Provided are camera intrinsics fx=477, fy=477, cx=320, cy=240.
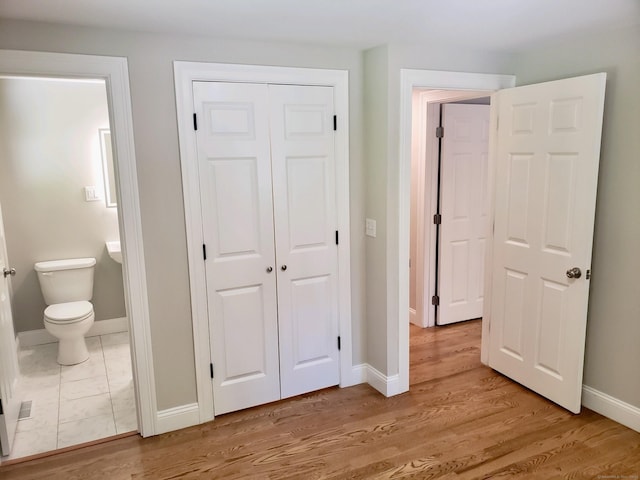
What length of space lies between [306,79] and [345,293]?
4.51ft

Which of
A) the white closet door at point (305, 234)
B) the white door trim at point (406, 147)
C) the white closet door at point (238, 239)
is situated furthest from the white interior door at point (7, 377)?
the white door trim at point (406, 147)

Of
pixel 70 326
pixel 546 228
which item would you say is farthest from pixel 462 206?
pixel 70 326

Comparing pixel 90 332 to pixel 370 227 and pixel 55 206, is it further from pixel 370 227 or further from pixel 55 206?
pixel 370 227

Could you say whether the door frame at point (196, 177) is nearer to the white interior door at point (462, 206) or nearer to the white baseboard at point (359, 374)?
the white baseboard at point (359, 374)

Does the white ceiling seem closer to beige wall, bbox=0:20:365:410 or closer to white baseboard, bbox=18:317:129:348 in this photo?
beige wall, bbox=0:20:365:410

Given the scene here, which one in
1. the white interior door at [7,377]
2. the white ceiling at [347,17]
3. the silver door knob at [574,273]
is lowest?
the white interior door at [7,377]

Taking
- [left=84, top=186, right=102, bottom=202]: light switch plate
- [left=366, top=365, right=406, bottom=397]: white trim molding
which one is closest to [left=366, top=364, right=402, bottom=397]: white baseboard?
[left=366, top=365, right=406, bottom=397]: white trim molding

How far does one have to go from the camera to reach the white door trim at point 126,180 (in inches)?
88.3

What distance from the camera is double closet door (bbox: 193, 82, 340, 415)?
270 centimetres

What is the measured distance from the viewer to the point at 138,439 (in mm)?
2713

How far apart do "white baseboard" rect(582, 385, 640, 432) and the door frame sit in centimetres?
151

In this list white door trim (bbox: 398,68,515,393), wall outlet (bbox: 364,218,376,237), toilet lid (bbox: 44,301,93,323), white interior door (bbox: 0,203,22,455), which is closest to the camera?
white interior door (bbox: 0,203,22,455)

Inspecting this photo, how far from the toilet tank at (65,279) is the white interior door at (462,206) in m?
3.06

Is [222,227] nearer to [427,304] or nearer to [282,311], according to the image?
[282,311]
